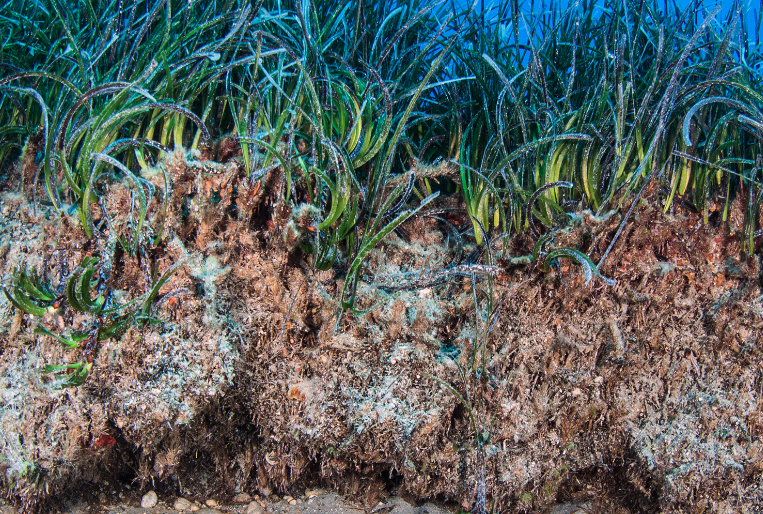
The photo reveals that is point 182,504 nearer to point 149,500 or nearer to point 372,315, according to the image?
point 149,500

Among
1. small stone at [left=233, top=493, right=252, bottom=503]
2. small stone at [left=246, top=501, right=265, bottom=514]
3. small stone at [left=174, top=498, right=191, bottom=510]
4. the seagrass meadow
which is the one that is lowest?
small stone at [left=174, top=498, right=191, bottom=510]

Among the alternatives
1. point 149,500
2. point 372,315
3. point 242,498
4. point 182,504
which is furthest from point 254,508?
point 372,315

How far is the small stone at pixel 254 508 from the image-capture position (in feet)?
4.78

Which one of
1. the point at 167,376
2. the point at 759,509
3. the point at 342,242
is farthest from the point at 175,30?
the point at 759,509

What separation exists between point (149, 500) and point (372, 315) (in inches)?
44.8

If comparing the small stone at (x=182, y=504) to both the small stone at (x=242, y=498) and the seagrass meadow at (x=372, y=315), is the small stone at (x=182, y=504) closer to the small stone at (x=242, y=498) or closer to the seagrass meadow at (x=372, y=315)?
the seagrass meadow at (x=372, y=315)

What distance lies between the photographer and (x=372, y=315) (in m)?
1.38

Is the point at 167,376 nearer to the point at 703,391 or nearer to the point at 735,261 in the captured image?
the point at 703,391

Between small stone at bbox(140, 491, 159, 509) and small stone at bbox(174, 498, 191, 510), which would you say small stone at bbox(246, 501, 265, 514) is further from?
small stone at bbox(140, 491, 159, 509)

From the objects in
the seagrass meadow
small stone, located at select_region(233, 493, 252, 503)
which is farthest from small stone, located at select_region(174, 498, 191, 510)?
small stone, located at select_region(233, 493, 252, 503)

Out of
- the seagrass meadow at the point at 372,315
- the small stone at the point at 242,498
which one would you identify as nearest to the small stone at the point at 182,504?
the seagrass meadow at the point at 372,315

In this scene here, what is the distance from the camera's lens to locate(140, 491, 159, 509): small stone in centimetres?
146

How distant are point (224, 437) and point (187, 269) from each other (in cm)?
66

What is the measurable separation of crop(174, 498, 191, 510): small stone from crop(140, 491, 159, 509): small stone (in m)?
0.08
